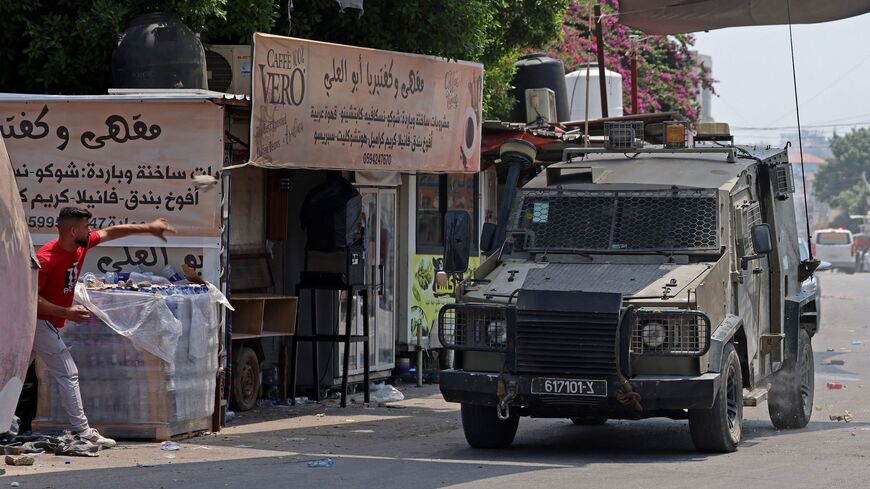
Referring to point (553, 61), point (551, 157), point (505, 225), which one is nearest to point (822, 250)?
point (553, 61)

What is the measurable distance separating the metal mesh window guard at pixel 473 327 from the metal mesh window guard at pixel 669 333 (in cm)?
98

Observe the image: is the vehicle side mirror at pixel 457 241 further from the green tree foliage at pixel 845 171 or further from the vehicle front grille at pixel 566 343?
the green tree foliage at pixel 845 171

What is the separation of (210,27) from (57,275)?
528 cm

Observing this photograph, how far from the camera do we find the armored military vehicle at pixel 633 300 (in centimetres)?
1046

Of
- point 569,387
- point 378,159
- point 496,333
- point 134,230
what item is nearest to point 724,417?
point 569,387

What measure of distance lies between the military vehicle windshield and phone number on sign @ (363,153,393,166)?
2.51 meters

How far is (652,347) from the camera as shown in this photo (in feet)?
34.5

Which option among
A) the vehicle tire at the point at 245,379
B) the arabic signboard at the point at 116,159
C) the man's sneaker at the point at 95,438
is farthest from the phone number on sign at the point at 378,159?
the man's sneaker at the point at 95,438

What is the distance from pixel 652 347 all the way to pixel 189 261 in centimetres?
406

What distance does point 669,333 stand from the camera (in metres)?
10.5

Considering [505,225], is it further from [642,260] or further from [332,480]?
[332,480]

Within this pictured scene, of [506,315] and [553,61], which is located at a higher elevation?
[553,61]

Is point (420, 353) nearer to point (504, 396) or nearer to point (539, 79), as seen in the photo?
point (504, 396)

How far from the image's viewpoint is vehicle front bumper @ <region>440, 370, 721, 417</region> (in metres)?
10.4
